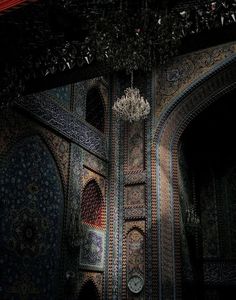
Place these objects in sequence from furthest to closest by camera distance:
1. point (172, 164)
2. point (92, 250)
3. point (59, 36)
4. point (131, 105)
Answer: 1. point (172, 164)
2. point (92, 250)
3. point (131, 105)
4. point (59, 36)

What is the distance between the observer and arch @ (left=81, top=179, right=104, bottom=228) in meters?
9.12

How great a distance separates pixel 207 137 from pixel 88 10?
29.2 feet

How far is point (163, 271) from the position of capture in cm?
858

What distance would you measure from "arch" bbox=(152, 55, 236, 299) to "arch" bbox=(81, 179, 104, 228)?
132 cm

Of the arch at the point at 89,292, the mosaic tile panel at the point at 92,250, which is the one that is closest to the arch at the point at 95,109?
the mosaic tile panel at the point at 92,250

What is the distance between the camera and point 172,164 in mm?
9578

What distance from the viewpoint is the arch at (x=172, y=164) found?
866cm

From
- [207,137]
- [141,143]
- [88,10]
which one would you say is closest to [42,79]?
[88,10]

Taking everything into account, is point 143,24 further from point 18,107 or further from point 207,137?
point 207,137

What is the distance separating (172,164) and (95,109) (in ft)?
7.62

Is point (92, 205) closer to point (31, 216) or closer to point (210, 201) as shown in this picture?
point (31, 216)

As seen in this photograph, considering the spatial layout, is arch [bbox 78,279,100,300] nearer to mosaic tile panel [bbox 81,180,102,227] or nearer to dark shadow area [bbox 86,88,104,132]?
mosaic tile panel [bbox 81,180,102,227]

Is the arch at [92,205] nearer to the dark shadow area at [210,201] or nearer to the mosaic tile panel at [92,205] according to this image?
the mosaic tile panel at [92,205]

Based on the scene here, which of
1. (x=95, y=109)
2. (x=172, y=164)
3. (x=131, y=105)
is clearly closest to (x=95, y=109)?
(x=95, y=109)
